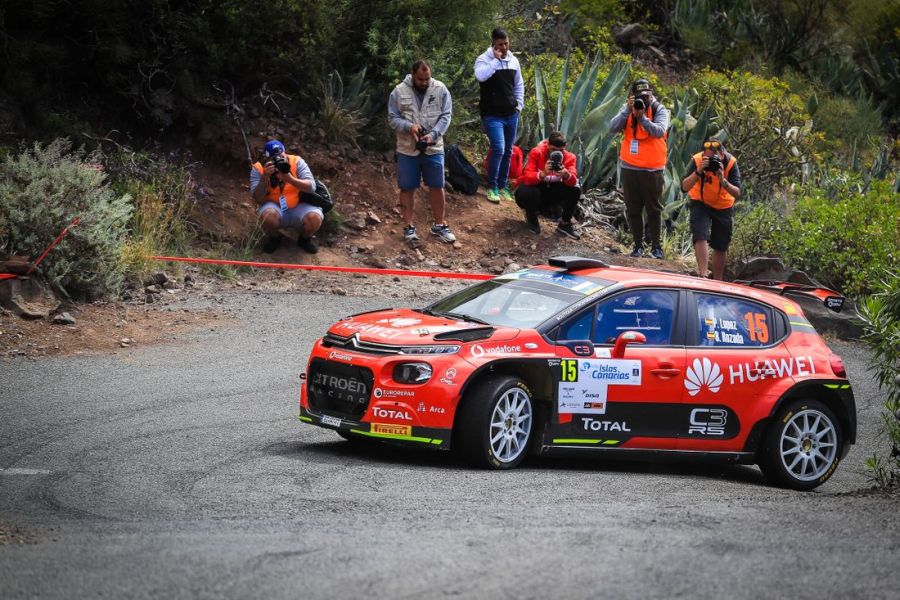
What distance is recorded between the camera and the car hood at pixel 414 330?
8.83 metres

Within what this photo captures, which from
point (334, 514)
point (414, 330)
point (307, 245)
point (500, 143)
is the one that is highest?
point (500, 143)

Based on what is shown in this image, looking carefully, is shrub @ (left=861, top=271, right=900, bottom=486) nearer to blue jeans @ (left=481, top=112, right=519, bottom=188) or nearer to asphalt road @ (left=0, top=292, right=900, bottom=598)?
asphalt road @ (left=0, top=292, right=900, bottom=598)

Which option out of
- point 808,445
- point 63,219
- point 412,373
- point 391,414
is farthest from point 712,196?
point 391,414

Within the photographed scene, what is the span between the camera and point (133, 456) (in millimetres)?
8711

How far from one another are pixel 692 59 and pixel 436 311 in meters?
21.2

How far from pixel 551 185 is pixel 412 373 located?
937cm

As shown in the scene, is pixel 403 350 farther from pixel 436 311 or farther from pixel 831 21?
pixel 831 21

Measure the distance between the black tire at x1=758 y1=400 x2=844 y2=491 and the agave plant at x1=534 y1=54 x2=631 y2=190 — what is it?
10292 mm

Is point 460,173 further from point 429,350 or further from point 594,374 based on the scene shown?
point 429,350

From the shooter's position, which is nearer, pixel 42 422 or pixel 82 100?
pixel 42 422

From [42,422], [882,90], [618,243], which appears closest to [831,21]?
[882,90]

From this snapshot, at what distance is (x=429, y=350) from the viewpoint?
28.6 ft

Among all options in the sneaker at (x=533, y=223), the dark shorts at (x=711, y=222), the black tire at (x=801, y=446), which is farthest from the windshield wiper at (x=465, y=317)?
the sneaker at (x=533, y=223)

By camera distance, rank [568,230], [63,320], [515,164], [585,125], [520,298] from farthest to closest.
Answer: [585,125], [515,164], [568,230], [63,320], [520,298]
